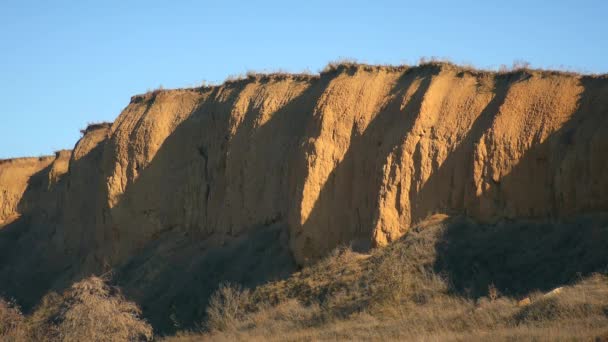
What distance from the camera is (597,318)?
18031 mm

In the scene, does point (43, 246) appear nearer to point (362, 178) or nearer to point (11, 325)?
point (11, 325)

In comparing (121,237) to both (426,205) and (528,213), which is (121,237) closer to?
(426,205)

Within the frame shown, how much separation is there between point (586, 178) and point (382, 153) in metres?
5.62

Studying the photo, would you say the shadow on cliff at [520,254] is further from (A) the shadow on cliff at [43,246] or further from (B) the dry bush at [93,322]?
(A) the shadow on cliff at [43,246]

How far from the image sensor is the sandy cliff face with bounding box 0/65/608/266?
81.1ft

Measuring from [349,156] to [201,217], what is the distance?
23.0 ft

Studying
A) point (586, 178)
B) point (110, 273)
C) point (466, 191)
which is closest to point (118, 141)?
point (110, 273)

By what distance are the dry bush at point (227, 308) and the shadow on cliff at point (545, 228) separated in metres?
5.25

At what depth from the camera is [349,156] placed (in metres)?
28.0

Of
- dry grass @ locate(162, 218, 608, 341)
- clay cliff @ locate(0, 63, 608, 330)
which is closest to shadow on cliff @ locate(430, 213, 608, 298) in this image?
dry grass @ locate(162, 218, 608, 341)

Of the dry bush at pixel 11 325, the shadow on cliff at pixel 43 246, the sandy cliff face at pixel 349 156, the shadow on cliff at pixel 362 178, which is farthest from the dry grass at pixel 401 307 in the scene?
the shadow on cliff at pixel 43 246

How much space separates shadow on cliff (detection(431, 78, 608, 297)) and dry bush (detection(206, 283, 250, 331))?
5.25 m

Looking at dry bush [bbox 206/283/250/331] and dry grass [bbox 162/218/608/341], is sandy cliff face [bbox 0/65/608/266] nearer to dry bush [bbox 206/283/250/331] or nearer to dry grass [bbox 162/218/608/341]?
dry grass [bbox 162/218/608/341]

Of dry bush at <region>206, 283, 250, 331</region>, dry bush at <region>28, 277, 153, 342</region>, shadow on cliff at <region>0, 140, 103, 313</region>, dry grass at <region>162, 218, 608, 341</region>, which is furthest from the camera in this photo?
shadow on cliff at <region>0, 140, 103, 313</region>
